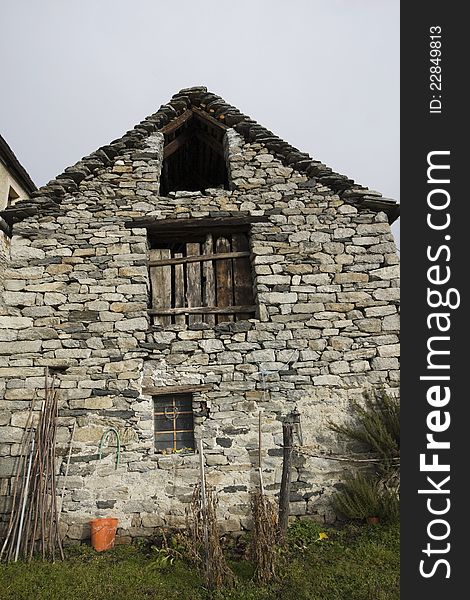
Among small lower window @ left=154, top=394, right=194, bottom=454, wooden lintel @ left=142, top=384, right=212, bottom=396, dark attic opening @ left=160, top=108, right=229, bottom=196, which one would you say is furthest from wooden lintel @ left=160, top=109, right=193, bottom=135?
small lower window @ left=154, top=394, right=194, bottom=454

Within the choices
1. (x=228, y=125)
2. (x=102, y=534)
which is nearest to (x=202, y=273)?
(x=228, y=125)

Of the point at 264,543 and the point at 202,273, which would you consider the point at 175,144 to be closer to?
the point at 202,273

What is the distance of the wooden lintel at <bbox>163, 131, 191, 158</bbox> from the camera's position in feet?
25.3

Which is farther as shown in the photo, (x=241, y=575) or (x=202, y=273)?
(x=202, y=273)

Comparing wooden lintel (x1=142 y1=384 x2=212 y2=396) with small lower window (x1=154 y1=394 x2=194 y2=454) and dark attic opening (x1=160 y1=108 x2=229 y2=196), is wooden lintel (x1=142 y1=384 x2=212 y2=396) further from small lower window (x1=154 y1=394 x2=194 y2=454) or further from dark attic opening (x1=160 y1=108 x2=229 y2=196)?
dark attic opening (x1=160 y1=108 x2=229 y2=196)

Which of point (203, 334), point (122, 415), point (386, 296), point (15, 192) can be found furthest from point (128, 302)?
point (15, 192)

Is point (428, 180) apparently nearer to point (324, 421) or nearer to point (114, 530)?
point (324, 421)

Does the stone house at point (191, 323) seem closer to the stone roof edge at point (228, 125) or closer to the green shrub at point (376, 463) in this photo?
the stone roof edge at point (228, 125)

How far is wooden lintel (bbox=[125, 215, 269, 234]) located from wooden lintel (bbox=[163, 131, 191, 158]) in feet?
6.08

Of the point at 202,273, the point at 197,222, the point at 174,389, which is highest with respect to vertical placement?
the point at 197,222

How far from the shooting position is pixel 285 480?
197 inches

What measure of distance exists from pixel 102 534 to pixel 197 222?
4080 mm

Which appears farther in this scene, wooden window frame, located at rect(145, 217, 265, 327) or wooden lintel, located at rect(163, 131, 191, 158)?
wooden lintel, located at rect(163, 131, 191, 158)

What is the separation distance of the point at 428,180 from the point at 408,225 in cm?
47
